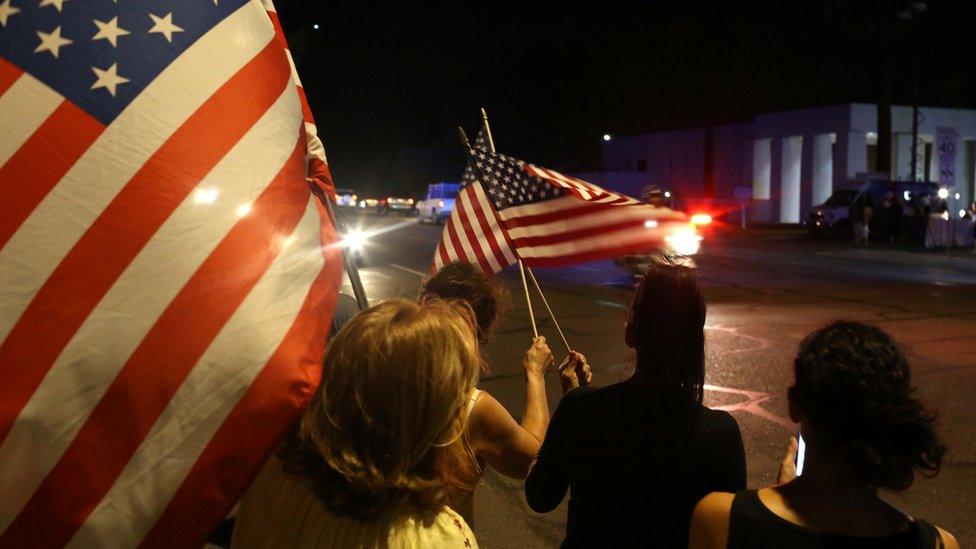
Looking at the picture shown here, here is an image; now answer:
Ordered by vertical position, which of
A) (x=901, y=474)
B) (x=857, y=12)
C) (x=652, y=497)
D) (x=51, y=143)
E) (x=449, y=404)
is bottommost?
(x=652, y=497)

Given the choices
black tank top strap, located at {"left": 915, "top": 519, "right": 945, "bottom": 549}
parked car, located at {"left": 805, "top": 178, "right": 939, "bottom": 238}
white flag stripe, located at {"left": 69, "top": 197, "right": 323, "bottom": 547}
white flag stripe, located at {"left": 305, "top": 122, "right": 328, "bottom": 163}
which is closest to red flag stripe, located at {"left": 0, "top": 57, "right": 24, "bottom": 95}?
white flag stripe, located at {"left": 69, "top": 197, "right": 323, "bottom": 547}

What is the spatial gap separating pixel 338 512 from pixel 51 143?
0.95 meters

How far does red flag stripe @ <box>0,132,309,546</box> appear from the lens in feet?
5.79

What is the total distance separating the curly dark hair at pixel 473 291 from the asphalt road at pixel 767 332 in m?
1.41

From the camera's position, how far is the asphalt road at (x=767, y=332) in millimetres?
5621

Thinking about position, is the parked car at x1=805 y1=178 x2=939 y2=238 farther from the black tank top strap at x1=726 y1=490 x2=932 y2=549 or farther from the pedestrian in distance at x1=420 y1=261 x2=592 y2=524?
the black tank top strap at x1=726 y1=490 x2=932 y2=549

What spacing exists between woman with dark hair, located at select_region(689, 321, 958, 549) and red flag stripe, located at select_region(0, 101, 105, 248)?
1.49 metres

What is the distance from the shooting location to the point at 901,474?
187 centimetres

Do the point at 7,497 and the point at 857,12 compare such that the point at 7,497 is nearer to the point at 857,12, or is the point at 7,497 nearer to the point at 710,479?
the point at 710,479

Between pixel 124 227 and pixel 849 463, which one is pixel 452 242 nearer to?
pixel 124 227

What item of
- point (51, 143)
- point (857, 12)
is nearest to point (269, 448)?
point (51, 143)

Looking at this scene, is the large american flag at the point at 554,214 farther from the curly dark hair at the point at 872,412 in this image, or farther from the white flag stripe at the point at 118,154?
the curly dark hair at the point at 872,412

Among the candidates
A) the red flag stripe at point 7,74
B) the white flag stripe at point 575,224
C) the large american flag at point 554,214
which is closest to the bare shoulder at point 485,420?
the red flag stripe at point 7,74

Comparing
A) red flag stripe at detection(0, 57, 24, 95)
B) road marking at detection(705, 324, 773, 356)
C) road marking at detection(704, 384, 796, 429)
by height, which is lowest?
road marking at detection(705, 324, 773, 356)
